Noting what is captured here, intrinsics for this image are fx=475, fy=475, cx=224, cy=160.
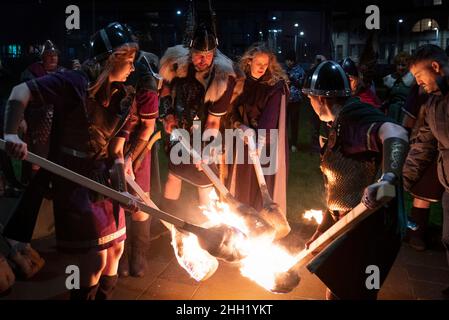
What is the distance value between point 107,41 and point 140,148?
1.42 metres

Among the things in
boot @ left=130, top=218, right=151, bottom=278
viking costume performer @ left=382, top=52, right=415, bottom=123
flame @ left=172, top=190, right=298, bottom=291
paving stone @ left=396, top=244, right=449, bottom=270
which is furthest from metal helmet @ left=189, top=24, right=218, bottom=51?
viking costume performer @ left=382, top=52, right=415, bottom=123

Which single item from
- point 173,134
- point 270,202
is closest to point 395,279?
point 270,202

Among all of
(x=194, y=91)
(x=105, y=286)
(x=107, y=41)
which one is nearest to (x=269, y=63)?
(x=194, y=91)

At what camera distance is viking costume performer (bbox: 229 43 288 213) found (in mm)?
5027

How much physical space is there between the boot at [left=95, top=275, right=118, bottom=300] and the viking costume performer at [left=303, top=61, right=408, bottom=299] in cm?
152

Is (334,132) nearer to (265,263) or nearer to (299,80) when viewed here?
(265,263)

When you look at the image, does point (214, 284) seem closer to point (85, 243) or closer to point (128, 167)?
point (128, 167)

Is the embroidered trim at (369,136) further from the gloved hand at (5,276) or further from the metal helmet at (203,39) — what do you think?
the gloved hand at (5,276)

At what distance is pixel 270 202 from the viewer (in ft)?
16.0

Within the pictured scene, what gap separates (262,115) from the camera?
5.08m

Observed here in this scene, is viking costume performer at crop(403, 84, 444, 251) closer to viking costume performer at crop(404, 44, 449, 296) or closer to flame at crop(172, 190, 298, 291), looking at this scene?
viking costume performer at crop(404, 44, 449, 296)

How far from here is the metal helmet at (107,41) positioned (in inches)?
119

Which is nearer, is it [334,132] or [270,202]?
[334,132]
